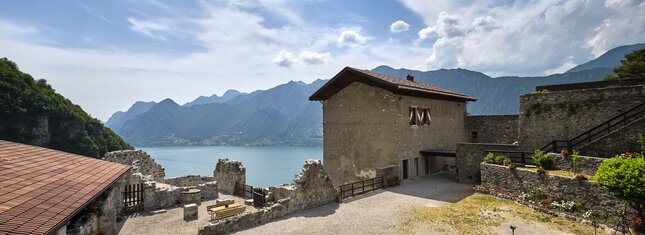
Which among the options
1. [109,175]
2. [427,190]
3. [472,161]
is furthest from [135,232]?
[472,161]

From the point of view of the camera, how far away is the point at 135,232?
42.3ft

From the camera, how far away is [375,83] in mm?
22938

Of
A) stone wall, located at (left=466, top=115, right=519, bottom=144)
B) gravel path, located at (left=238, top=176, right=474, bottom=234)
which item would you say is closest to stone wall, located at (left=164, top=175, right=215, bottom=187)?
gravel path, located at (left=238, top=176, right=474, bottom=234)

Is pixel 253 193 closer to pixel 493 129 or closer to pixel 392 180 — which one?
pixel 392 180

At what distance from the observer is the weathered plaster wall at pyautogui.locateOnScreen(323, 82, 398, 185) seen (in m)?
22.5

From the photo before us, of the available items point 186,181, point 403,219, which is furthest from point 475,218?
point 186,181

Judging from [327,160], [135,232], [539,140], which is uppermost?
[539,140]

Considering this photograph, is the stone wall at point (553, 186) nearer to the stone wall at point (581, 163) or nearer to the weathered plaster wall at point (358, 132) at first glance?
the stone wall at point (581, 163)

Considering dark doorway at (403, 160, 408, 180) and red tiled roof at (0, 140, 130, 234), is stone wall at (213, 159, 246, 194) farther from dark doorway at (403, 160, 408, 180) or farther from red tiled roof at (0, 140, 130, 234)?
dark doorway at (403, 160, 408, 180)

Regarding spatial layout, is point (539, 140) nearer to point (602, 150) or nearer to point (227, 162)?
point (602, 150)

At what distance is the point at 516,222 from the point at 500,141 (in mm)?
18939

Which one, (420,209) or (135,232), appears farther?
(420,209)

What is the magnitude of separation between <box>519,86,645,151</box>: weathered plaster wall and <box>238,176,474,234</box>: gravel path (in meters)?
6.31

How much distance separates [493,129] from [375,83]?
1495 centimetres
